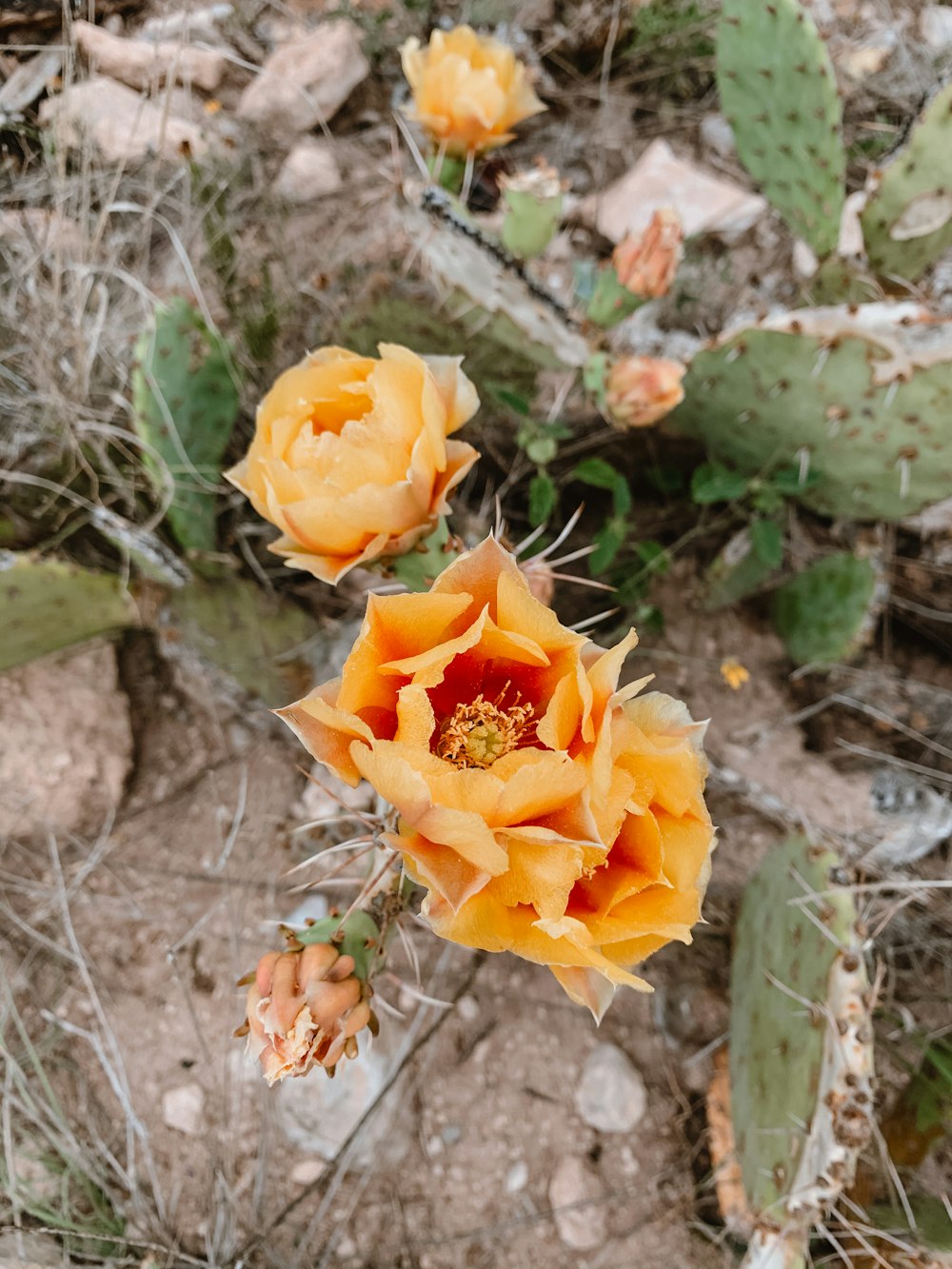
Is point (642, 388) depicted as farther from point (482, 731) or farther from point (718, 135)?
point (718, 135)

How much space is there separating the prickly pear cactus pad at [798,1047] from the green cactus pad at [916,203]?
0.90 metres

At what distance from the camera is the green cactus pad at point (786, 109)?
1.25 meters

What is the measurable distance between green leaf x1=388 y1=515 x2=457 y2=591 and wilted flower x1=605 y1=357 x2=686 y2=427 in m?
0.33

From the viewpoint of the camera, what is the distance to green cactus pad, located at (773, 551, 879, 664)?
130cm

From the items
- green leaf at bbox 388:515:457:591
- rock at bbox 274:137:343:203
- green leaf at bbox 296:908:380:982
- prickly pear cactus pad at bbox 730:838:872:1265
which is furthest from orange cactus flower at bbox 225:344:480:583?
rock at bbox 274:137:343:203

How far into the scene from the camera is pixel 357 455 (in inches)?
27.8

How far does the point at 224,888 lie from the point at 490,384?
2.79 feet

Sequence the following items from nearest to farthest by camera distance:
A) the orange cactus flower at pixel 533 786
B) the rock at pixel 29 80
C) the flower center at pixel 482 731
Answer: the orange cactus flower at pixel 533 786 → the flower center at pixel 482 731 → the rock at pixel 29 80

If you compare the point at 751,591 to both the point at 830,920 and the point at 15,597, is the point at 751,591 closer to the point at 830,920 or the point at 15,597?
the point at 830,920

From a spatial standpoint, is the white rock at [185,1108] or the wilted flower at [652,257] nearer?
the wilted flower at [652,257]

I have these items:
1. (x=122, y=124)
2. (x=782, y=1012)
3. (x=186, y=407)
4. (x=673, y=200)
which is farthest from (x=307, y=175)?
(x=782, y=1012)

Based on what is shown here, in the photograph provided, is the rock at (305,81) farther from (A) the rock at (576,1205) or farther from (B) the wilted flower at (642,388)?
(A) the rock at (576,1205)

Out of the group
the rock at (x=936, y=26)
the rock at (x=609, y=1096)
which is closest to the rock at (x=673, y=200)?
the rock at (x=936, y=26)

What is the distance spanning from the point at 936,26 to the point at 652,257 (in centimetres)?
167
